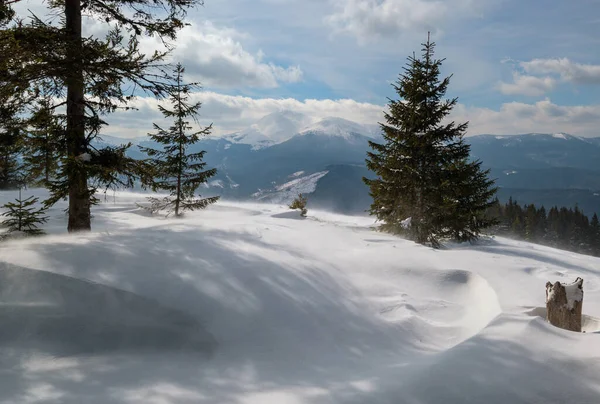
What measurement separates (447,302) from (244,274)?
4.02m

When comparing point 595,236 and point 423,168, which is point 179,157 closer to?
point 423,168

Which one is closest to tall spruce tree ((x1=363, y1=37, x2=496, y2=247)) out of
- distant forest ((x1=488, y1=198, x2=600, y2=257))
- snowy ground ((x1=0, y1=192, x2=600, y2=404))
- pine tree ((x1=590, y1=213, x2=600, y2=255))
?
snowy ground ((x1=0, y1=192, x2=600, y2=404))

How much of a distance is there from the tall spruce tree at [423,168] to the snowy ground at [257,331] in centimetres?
771

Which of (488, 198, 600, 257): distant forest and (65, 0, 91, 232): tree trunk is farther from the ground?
(65, 0, 91, 232): tree trunk

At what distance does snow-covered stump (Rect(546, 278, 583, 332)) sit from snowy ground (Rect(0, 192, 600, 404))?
36 cm

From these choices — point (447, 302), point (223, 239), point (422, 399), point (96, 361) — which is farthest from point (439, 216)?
point (96, 361)

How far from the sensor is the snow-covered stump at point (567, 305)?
4836 mm

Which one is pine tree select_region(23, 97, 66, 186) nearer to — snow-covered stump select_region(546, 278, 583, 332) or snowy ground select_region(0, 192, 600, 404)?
snowy ground select_region(0, 192, 600, 404)

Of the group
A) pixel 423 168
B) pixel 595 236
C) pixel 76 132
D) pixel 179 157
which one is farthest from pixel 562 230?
pixel 76 132

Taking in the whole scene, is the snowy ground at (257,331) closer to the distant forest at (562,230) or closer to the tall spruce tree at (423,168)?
the tall spruce tree at (423,168)

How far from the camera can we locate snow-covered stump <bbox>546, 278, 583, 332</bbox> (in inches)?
190

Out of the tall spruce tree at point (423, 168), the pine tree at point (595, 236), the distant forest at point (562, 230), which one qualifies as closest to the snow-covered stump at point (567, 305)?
the tall spruce tree at point (423, 168)

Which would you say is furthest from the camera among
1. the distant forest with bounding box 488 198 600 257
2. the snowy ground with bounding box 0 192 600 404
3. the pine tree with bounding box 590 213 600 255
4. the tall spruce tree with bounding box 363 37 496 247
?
the pine tree with bounding box 590 213 600 255

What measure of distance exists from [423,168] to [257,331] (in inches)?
491
